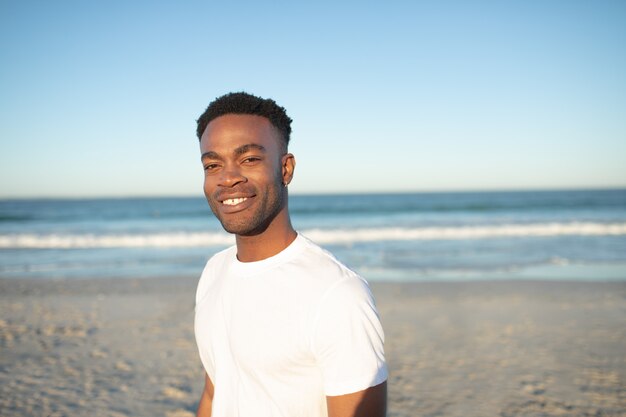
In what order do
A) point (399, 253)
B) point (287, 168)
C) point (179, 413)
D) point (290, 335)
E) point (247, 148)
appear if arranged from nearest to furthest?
point (290, 335) < point (247, 148) < point (287, 168) < point (179, 413) < point (399, 253)

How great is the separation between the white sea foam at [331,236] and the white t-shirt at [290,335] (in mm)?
17553

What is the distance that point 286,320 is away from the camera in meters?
1.61

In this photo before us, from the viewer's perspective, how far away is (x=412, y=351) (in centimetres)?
609

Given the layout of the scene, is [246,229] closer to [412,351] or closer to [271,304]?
[271,304]

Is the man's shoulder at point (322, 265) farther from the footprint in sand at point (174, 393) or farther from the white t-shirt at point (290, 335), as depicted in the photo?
the footprint in sand at point (174, 393)

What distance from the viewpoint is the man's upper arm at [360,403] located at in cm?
149

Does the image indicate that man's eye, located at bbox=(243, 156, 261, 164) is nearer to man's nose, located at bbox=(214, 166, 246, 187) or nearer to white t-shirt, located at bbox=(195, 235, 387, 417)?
man's nose, located at bbox=(214, 166, 246, 187)

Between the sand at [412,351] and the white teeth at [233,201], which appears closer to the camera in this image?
the white teeth at [233,201]

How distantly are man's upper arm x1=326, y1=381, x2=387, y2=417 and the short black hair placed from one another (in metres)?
1.11

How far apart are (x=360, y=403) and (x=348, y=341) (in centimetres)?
22

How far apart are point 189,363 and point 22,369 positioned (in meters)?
2.03

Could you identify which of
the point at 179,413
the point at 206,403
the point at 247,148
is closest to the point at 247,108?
the point at 247,148

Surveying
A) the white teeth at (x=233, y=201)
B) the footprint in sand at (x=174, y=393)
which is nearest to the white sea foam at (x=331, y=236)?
the footprint in sand at (x=174, y=393)

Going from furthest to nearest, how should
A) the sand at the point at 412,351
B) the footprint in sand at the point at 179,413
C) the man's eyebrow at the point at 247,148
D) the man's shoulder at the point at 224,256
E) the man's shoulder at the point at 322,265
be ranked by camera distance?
the sand at the point at 412,351 < the footprint in sand at the point at 179,413 < the man's shoulder at the point at 224,256 < the man's eyebrow at the point at 247,148 < the man's shoulder at the point at 322,265
